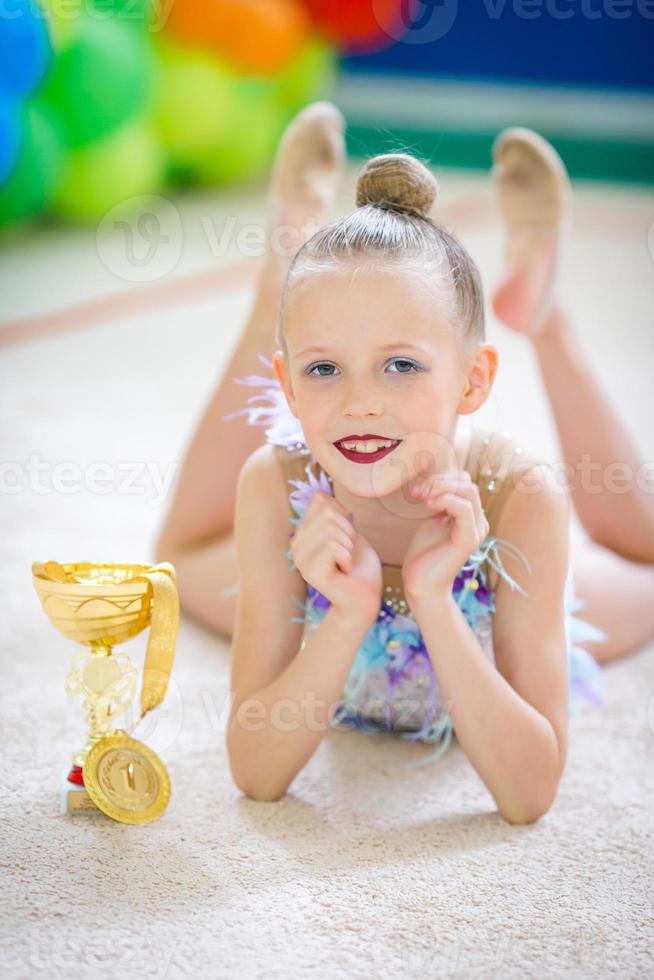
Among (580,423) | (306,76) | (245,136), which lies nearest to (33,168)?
(245,136)

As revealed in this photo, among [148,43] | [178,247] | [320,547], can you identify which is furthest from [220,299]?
[320,547]

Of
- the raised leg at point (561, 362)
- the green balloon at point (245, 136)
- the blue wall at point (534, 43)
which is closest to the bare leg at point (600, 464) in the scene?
the raised leg at point (561, 362)

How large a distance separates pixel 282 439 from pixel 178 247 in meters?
2.48

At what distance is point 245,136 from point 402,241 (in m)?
3.19

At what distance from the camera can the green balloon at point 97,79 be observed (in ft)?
10.5

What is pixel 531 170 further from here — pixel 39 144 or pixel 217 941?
pixel 39 144

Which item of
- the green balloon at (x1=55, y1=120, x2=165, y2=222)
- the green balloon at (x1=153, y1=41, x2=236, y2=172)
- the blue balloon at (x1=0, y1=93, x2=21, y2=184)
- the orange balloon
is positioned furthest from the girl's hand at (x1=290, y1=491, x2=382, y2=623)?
the orange balloon

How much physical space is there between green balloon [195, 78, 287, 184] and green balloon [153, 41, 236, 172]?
0.27ft

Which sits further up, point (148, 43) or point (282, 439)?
point (148, 43)

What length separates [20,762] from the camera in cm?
126

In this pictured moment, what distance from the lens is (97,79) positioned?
3.23m

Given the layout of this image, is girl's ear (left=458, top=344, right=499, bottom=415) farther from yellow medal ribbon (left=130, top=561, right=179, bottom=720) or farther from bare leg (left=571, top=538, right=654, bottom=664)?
bare leg (left=571, top=538, right=654, bottom=664)

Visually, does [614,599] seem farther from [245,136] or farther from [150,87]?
[245,136]

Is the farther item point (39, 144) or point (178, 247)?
point (178, 247)
